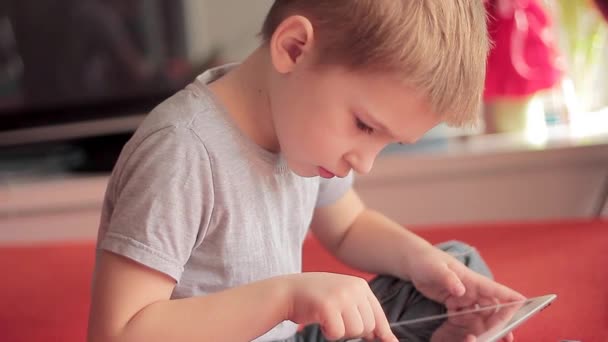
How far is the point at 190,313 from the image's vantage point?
61cm

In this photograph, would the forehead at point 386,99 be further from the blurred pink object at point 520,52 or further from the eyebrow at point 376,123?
the blurred pink object at point 520,52

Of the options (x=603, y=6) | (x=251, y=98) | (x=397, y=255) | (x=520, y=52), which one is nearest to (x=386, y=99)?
(x=251, y=98)

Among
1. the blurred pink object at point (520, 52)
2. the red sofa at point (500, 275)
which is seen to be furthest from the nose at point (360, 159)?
the blurred pink object at point (520, 52)

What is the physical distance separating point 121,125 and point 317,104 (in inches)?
42.2

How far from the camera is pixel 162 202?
2.04 feet

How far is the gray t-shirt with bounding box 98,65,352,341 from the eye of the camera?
622 mm

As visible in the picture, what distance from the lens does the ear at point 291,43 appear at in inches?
24.8

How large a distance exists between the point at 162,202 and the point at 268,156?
0.41 feet

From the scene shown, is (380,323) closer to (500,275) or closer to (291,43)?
(291,43)

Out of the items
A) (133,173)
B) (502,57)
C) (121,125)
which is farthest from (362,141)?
(121,125)

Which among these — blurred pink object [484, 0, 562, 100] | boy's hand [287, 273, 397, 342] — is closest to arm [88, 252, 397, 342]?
boy's hand [287, 273, 397, 342]

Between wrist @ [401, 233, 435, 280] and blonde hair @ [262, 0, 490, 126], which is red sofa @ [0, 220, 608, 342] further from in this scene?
blonde hair @ [262, 0, 490, 126]

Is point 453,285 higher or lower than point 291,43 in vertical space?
lower

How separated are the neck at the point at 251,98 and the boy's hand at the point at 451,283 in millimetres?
202
